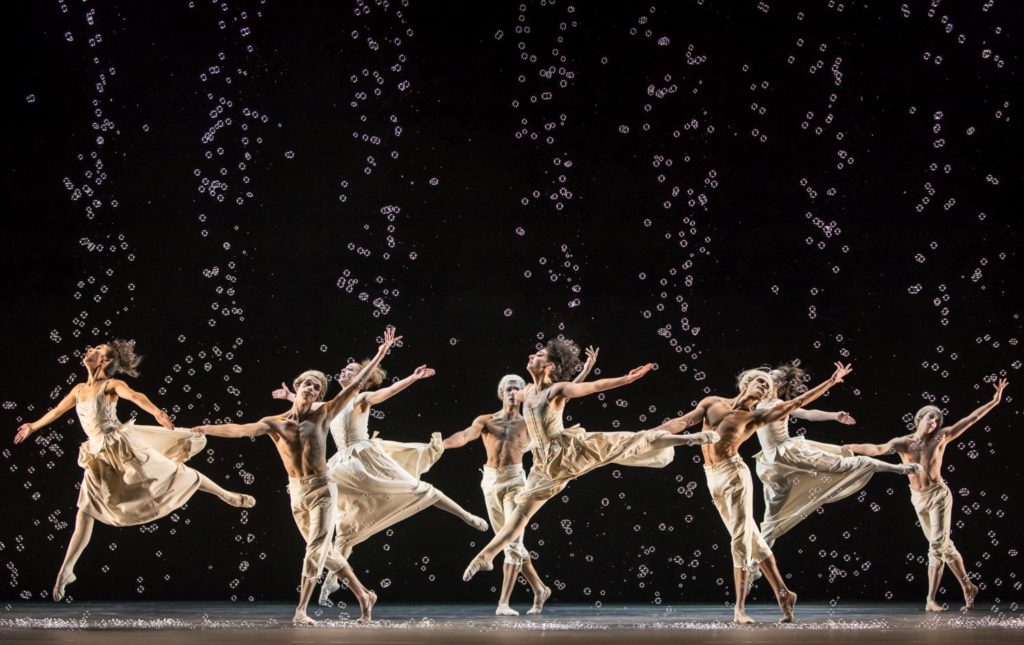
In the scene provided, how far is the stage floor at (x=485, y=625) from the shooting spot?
5137 millimetres

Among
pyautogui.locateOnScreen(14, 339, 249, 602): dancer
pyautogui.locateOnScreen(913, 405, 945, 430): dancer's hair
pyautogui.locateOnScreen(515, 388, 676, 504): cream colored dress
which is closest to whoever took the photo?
pyautogui.locateOnScreen(515, 388, 676, 504): cream colored dress

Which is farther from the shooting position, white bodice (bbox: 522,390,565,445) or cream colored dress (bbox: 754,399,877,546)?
cream colored dress (bbox: 754,399,877,546)

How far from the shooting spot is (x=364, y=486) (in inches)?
263

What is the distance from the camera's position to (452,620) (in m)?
6.28

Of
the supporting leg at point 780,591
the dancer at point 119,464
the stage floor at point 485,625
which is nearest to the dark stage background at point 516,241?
the stage floor at point 485,625

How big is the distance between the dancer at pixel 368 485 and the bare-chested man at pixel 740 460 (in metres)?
1.38

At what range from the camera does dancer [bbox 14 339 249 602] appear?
21.3 ft

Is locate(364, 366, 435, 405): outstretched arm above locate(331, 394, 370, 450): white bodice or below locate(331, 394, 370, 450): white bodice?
above

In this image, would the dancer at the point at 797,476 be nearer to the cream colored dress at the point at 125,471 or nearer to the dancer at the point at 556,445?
the dancer at the point at 556,445

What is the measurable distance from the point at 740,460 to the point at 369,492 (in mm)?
2051

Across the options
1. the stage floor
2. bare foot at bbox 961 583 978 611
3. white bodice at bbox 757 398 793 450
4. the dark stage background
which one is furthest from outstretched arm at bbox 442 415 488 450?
bare foot at bbox 961 583 978 611

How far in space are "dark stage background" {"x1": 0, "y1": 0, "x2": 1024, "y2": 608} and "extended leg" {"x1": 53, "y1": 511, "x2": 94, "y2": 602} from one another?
165cm

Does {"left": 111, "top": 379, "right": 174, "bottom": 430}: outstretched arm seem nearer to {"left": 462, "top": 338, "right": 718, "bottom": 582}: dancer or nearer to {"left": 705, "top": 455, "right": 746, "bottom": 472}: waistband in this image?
{"left": 462, "top": 338, "right": 718, "bottom": 582}: dancer

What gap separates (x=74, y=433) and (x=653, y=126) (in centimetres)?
455
